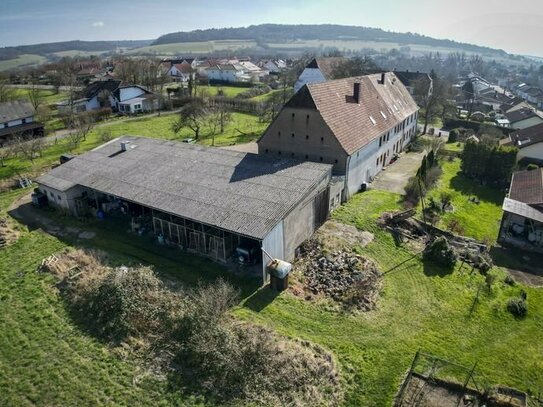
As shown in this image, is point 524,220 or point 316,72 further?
point 316,72

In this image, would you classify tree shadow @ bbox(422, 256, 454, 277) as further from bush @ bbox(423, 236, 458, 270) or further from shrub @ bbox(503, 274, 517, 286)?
shrub @ bbox(503, 274, 517, 286)

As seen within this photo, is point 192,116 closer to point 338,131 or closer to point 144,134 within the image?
point 144,134

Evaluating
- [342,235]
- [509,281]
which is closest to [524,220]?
[509,281]

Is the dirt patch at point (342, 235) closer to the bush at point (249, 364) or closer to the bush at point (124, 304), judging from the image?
the bush at point (249, 364)

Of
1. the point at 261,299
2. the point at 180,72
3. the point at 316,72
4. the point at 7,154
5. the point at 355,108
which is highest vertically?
the point at 316,72

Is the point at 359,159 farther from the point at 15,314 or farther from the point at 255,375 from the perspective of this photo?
the point at 15,314

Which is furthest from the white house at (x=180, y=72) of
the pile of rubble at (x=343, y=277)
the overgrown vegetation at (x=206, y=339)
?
the overgrown vegetation at (x=206, y=339)
